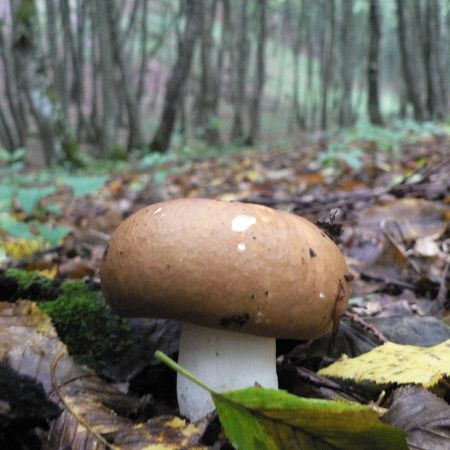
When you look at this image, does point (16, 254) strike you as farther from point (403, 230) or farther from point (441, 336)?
point (441, 336)

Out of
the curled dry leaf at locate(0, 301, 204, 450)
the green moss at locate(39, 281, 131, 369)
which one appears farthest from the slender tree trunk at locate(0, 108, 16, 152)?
the curled dry leaf at locate(0, 301, 204, 450)

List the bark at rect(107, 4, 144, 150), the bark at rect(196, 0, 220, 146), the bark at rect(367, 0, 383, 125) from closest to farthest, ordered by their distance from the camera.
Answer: the bark at rect(367, 0, 383, 125), the bark at rect(107, 4, 144, 150), the bark at rect(196, 0, 220, 146)

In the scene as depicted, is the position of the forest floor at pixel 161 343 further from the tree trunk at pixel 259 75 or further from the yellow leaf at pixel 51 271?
the tree trunk at pixel 259 75

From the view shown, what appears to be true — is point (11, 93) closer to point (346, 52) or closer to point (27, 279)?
point (346, 52)

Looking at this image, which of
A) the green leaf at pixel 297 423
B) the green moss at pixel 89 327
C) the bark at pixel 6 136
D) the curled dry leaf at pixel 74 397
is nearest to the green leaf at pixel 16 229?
the green moss at pixel 89 327

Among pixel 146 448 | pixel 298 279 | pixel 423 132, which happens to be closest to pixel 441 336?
pixel 298 279

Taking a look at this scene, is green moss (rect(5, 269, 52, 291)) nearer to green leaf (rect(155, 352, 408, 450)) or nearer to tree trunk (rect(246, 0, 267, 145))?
green leaf (rect(155, 352, 408, 450))

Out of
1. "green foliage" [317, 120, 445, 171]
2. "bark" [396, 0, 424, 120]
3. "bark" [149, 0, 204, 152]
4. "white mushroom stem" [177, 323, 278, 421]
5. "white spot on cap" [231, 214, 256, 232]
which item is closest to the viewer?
"white spot on cap" [231, 214, 256, 232]
